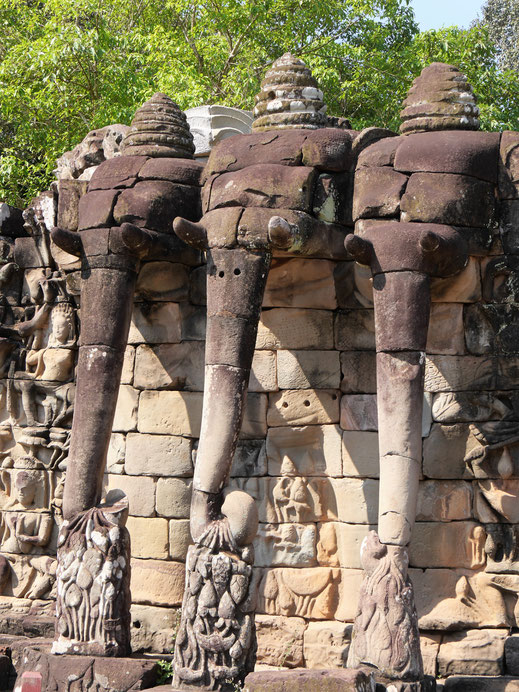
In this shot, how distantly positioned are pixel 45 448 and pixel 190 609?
10.7ft

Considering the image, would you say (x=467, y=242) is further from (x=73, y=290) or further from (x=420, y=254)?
(x=73, y=290)

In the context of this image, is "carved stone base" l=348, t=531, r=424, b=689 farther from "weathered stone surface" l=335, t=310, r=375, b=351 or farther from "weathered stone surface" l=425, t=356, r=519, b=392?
"weathered stone surface" l=335, t=310, r=375, b=351

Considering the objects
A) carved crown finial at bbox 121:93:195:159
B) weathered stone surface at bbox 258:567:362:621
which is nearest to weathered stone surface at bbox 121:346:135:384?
carved crown finial at bbox 121:93:195:159

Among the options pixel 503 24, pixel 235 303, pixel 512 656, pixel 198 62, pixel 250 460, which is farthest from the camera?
pixel 503 24

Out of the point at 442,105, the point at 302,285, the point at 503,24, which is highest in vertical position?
the point at 503,24

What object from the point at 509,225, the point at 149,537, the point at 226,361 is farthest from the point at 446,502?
the point at 149,537

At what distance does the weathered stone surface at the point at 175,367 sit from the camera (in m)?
9.62

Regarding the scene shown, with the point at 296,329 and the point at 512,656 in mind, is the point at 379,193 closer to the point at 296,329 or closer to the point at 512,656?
the point at 296,329

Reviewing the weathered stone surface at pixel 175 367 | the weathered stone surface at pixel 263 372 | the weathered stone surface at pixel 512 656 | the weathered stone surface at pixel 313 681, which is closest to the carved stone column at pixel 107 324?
the weathered stone surface at pixel 175 367

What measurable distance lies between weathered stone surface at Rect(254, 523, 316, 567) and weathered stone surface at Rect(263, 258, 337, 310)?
6.13 ft

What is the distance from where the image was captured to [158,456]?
31.6 ft

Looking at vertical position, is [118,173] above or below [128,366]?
above

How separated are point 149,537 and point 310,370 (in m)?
A: 2.03

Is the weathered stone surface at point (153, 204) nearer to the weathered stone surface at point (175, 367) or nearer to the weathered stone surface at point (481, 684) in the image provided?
the weathered stone surface at point (175, 367)
